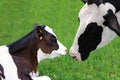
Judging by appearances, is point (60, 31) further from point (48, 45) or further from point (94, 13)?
point (94, 13)

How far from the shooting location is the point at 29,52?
7215 millimetres

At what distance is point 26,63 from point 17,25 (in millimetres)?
4325

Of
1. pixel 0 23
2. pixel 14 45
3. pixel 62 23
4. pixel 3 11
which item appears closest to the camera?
pixel 14 45

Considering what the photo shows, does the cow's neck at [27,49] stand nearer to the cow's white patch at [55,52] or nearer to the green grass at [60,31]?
the cow's white patch at [55,52]

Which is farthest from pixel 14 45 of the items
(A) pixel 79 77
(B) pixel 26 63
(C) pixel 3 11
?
(C) pixel 3 11

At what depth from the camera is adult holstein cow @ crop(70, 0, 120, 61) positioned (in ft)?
16.8

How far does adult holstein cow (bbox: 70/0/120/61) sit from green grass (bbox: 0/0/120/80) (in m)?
2.14

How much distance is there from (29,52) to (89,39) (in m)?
1.80

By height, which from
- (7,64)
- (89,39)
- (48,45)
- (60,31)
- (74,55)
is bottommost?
(74,55)

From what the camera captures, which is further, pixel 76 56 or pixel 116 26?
pixel 76 56

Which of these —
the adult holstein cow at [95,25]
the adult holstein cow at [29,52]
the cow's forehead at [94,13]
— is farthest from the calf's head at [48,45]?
the cow's forehead at [94,13]

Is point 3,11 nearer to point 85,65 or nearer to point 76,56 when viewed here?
point 85,65

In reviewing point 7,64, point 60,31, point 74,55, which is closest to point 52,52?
point 7,64

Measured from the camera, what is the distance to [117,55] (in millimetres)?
8758
